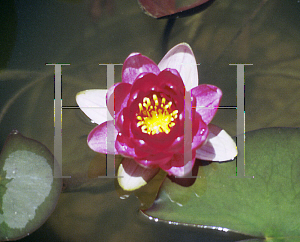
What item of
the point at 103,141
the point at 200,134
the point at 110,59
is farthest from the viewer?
the point at 110,59

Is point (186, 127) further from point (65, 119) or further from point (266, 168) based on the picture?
point (65, 119)

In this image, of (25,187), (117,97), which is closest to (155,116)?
(117,97)

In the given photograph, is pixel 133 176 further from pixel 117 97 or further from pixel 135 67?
pixel 135 67

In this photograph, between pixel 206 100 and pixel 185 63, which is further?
pixel 185 63

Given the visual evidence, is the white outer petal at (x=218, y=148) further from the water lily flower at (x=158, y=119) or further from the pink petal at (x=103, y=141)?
the pink petal at (x=103, y=141)

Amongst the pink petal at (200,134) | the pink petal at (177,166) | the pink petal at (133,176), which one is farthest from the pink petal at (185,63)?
the pink petal at (133,176)

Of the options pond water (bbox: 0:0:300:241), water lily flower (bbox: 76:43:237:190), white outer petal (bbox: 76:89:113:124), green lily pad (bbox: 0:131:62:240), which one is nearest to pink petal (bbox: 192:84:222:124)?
water lily flower (bbox: 76:43:237:190)

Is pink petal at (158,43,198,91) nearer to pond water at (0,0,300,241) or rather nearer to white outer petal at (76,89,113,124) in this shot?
pond water at (0,0,300,241)
